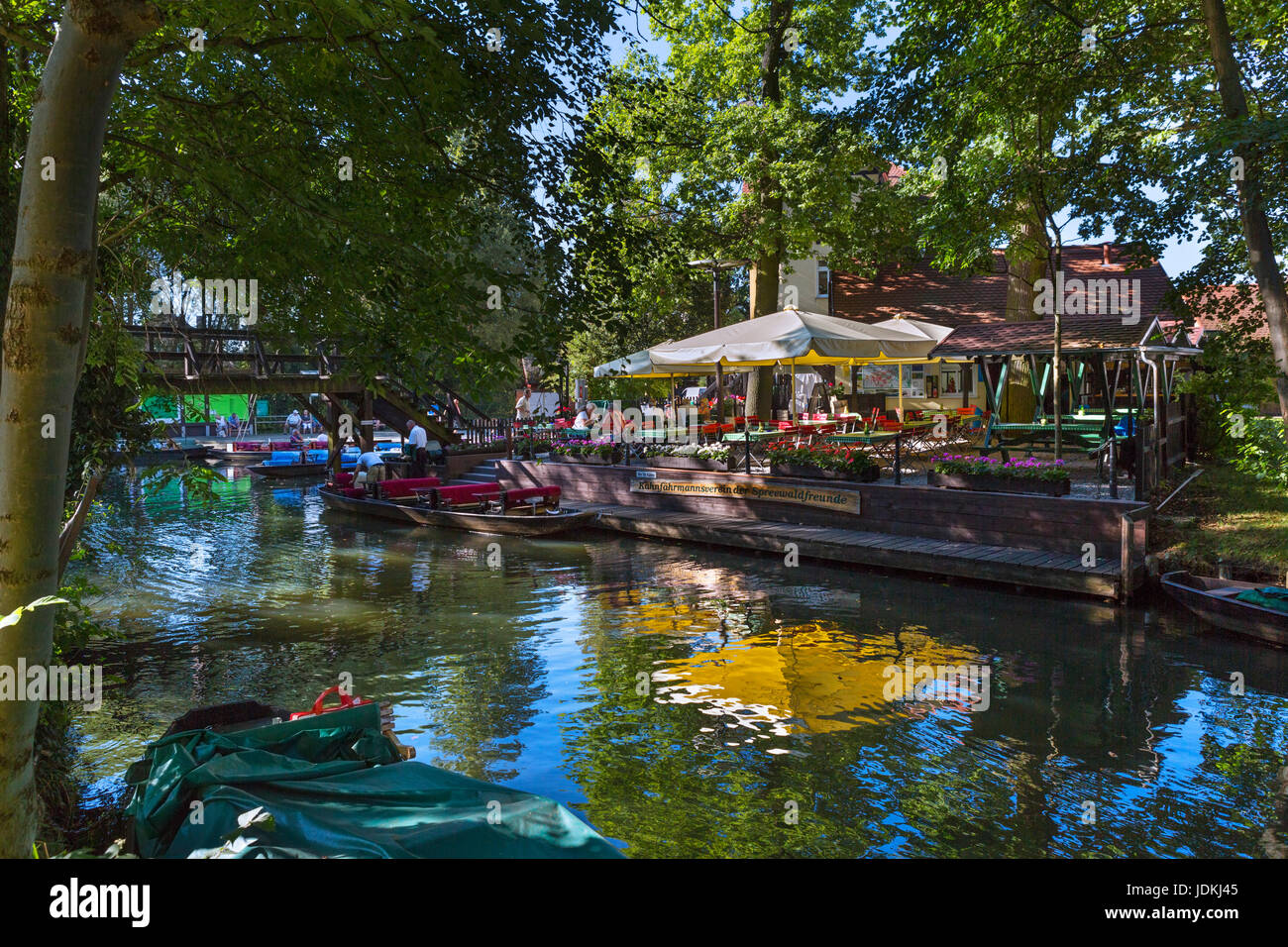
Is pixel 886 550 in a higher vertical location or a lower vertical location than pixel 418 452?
lower

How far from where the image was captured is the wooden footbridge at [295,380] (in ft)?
77.3

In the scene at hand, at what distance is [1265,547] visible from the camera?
12586 millimetres

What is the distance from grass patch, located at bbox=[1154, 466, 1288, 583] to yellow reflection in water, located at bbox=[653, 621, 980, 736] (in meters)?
4.33

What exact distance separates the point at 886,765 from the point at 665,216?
73.1ft

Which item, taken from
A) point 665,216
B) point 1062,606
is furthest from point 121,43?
point 665,216

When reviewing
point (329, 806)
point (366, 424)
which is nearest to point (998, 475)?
point (329, 806)

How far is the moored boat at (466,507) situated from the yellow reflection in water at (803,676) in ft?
29.4

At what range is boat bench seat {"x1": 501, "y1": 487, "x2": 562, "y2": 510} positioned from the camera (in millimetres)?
21109

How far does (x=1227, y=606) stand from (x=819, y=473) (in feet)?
26.0

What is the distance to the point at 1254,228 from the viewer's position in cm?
1336

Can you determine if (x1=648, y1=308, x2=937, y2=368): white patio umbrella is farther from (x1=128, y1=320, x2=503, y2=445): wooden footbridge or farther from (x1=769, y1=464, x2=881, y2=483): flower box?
(x1=128, y1=320, x2=503, y2=445): wooden footbridge
